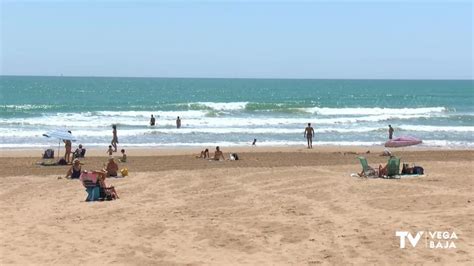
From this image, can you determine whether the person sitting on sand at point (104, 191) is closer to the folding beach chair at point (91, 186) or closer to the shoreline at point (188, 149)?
the folding beach chair at point (91, 186)

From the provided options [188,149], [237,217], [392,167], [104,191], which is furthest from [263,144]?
[237,217]

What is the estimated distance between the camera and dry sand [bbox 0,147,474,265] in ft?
29.6

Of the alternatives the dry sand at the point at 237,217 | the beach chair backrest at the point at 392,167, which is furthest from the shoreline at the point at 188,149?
the beach chair backrest at the point at 392,167

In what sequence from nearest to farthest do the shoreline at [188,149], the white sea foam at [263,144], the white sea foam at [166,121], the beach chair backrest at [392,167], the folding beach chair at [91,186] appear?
1. the folding beach chair at [91,186]
2. the beach chair backrest at [392,167]
3. the shoreline at [188,149]
4. the white sea foam at [263,144]
5. the white sea foam at [166,121]

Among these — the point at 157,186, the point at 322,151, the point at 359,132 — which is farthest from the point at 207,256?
the point at 359,132

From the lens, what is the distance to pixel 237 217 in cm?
1147

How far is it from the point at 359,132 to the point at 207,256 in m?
30.1

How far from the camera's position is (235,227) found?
10609 millimetres

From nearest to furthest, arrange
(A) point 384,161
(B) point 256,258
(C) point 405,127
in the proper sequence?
(B) point 256,258
(A) point 384,161
(C) point 405,127

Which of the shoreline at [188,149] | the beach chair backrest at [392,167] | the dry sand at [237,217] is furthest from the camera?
the shoreline at [188,149]

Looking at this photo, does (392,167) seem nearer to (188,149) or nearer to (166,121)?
(188,149)

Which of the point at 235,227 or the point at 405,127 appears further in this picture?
the point at 405,127

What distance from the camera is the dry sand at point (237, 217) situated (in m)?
9.03

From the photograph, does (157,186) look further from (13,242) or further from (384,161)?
(384,161)
